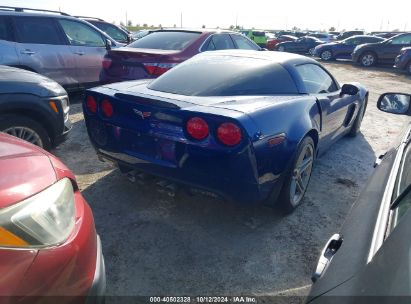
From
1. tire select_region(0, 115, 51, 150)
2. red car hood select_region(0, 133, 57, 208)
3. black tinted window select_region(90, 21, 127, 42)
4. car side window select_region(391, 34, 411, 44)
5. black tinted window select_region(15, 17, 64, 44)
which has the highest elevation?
black tinted window select_region(15, 17, 64, 44)

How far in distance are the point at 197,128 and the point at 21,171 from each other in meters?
1.20

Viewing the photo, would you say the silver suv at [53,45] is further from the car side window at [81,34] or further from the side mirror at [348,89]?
the side mirror at [348,89]

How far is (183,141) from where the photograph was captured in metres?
2.51

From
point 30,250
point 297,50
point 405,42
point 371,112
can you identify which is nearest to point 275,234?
point 30,250

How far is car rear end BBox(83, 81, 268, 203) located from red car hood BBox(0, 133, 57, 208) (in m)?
0.92

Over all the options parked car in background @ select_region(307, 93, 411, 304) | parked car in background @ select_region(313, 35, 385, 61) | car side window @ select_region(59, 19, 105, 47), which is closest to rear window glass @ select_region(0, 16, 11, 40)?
car side window @ select_region(59, 19, 105, 47)

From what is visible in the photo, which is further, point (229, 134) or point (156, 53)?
point (156, 53)

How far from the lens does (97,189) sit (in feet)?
11.5

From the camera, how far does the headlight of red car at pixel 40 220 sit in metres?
1.27

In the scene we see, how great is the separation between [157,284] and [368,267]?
1.66 meters

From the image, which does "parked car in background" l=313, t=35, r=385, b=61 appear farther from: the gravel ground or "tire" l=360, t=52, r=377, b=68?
the gravel ground

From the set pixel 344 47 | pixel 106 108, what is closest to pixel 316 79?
pixel 106 108

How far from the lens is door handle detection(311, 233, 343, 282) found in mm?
1236

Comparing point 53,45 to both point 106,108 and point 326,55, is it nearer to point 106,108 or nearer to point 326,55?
point 106,108
